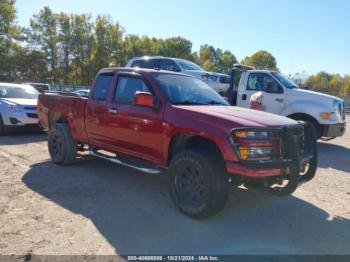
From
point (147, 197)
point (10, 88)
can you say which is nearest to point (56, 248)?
point (147, 197)

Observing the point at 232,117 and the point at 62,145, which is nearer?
the point at 232,117

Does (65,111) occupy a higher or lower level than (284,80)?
lower

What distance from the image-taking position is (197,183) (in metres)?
4.57

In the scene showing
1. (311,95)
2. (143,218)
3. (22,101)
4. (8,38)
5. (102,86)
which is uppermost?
(8,38)

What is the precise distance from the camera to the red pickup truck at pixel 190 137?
4281mm

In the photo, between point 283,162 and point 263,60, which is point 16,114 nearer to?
point 283,162

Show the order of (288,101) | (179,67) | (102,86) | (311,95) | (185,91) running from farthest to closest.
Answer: (179,67) → (288,101) → (311,95) → (102,86) → (185,91)

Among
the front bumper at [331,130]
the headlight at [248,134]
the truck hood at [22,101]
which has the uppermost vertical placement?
the headlight at [248,134]

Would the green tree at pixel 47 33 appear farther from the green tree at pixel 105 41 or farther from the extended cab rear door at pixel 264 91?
the extended cab rear door at pixel 264 91

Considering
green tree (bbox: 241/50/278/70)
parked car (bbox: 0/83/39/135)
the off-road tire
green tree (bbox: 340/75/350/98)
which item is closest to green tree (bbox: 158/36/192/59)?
green tree (bbox: 241/50/278/70)

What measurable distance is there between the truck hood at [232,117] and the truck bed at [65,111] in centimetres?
253

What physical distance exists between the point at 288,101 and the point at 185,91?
5227 mm

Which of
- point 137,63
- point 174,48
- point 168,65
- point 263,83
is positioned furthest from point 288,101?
point 174,48

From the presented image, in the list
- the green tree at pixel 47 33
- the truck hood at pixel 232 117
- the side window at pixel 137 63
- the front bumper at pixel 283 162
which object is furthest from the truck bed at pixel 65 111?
the green tree at pixel 47 33
